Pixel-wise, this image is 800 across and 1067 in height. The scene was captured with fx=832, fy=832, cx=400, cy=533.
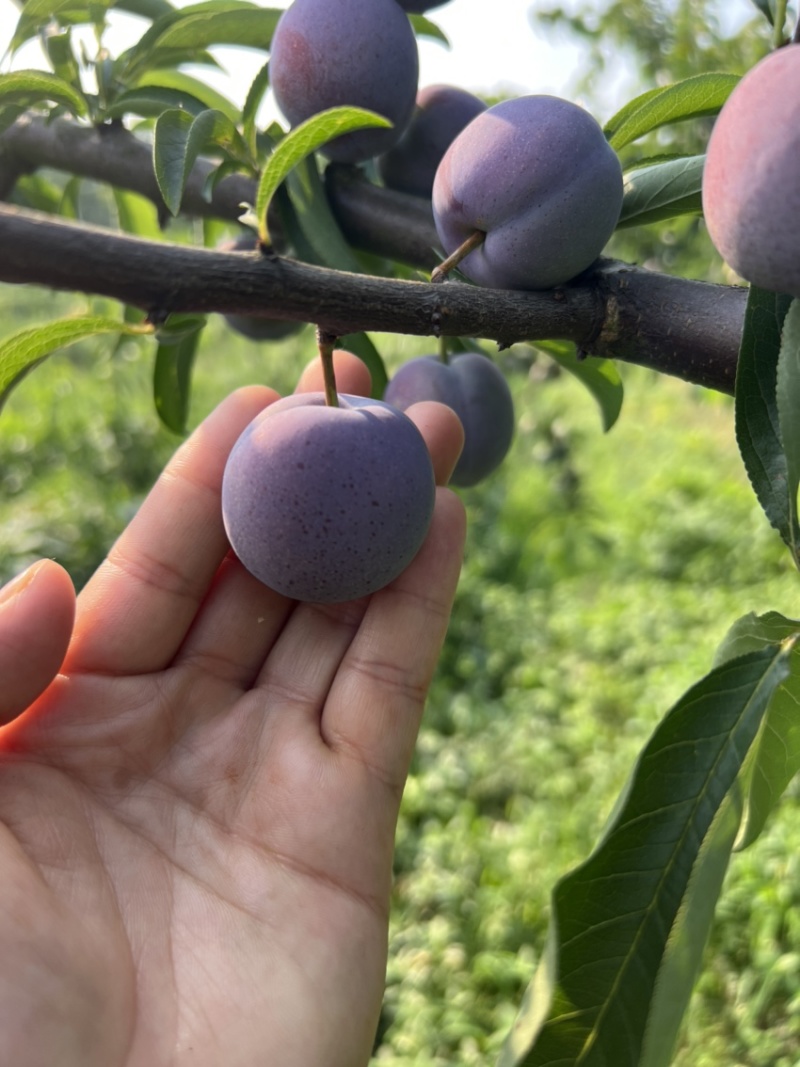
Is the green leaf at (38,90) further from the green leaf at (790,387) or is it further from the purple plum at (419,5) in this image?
the green leaf at (790,387)

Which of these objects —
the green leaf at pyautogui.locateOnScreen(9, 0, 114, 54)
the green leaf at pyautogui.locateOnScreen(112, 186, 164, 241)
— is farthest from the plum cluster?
the green leaf at pyautogui.locateOnScreen(112, 186, 164, 241)

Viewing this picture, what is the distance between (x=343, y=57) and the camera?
0.78m

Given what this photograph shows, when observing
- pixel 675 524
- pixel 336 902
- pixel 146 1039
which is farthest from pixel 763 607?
pixel 146 1039

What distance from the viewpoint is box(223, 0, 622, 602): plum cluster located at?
2.12 ft

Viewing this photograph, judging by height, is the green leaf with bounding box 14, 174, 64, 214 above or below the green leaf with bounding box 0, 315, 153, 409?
below

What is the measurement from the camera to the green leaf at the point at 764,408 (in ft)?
1.77

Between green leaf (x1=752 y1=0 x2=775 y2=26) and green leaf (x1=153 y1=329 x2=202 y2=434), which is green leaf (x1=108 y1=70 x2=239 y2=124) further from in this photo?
green leaf (x1=752 y1=0 x2=775 y2=26)

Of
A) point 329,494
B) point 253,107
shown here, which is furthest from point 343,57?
point 329,494

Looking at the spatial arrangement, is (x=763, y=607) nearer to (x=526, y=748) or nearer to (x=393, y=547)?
(x=526, y=748)

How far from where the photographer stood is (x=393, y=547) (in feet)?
2.37

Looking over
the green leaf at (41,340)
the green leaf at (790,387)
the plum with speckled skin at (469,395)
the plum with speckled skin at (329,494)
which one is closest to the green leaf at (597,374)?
the plum with speckled skin at (469,395)

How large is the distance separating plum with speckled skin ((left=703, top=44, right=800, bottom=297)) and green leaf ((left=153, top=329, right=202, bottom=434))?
0.75m

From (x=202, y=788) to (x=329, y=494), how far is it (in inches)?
17.4

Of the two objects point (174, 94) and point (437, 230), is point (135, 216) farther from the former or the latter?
point (437, 230)
